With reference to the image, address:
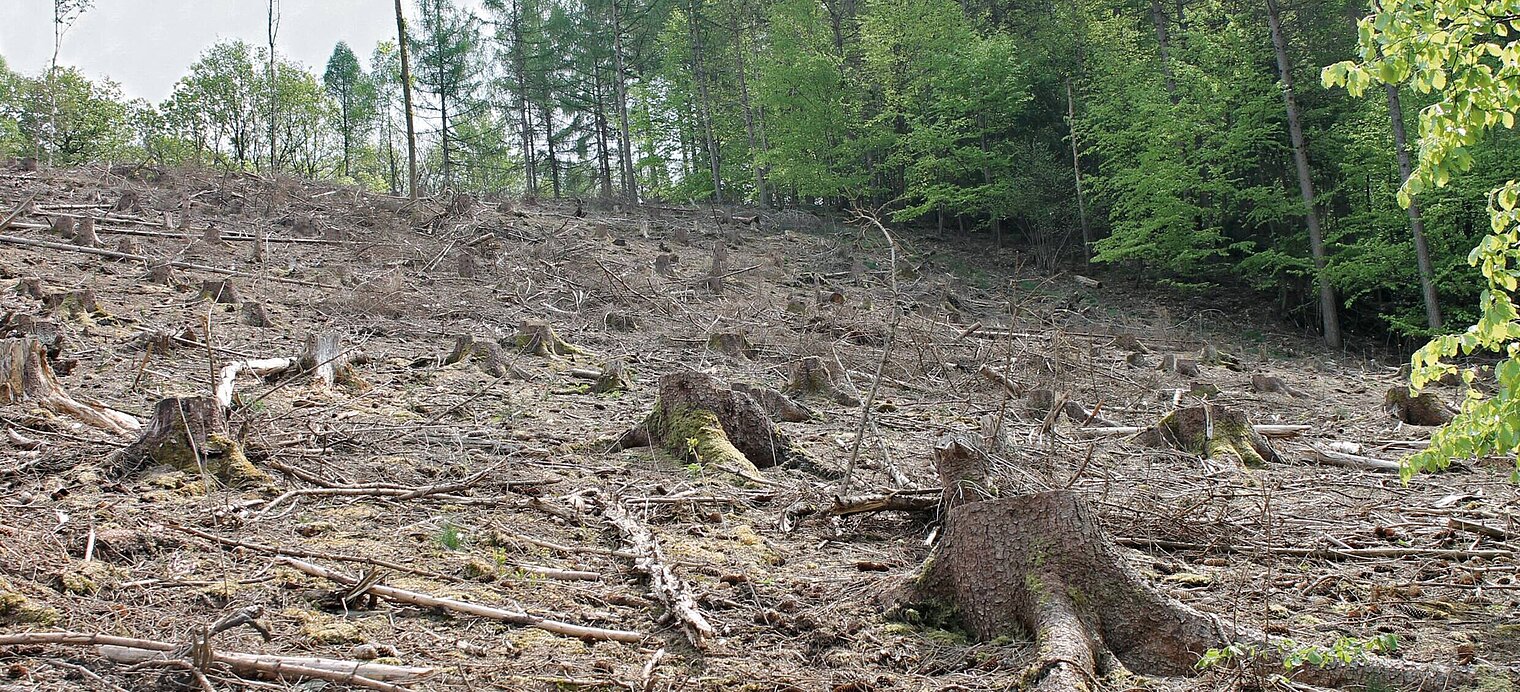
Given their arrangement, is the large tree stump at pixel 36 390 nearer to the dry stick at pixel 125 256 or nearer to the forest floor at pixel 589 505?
Result: the forest floor at pixel 589 505

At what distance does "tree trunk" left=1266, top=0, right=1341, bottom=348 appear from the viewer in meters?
19.3

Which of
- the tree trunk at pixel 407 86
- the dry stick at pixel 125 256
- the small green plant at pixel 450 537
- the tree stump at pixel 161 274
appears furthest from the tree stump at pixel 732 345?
the tree trunk at pixel 407 86

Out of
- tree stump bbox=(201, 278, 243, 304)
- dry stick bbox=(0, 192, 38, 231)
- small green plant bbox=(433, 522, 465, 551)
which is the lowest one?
small green plant bbox=(433, 522, 465, 551)

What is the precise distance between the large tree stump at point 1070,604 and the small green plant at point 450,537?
7.21 feet

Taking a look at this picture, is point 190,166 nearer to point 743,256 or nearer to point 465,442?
point 743,256

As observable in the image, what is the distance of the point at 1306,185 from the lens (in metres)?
19.7

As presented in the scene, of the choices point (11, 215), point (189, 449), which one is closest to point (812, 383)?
point (189, 449)

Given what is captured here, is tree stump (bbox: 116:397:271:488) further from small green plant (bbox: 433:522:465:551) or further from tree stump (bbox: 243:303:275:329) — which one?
tree stump (bbox: 243:303:275:329)

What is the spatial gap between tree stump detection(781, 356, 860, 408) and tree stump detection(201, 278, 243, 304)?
7.01 meters

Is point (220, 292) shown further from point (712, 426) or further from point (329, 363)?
point (712, 426)

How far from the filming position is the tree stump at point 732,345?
11.9m

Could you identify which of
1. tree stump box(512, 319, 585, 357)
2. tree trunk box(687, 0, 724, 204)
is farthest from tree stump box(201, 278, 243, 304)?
tree trunk box(687, 0, 724, 204)

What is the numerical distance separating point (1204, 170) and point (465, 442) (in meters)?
21.6

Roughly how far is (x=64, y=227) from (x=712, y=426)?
12.2 m
